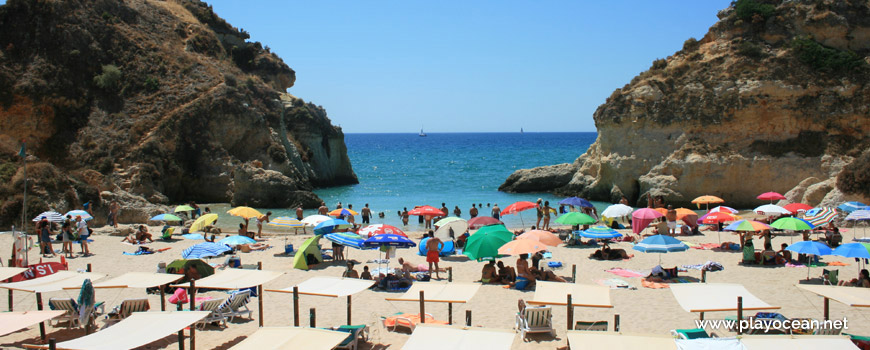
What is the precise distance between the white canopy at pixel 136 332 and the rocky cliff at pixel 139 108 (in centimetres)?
2575

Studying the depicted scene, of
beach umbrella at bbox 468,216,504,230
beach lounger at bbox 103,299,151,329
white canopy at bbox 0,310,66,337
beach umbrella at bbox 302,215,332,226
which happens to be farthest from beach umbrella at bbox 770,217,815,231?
white canopy at bbox 0,310,66,337

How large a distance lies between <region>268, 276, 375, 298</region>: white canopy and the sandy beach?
103cm

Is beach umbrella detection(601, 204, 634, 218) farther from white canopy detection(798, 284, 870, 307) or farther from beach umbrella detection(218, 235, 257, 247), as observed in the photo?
beach umbrella detection(218, 235, 257, 247)

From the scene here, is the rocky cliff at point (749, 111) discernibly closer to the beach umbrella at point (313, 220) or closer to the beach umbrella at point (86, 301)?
the beach umbrella at point (313, 220)

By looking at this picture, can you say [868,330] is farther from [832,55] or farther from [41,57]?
[41,57]

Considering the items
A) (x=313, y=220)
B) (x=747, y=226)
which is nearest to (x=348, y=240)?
(x=313, y=220)

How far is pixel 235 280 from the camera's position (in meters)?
12.3

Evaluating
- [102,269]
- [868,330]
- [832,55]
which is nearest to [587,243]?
[868,330]

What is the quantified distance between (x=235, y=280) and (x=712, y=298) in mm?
9105

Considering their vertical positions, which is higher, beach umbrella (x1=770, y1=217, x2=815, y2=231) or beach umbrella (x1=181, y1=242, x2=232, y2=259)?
beach umbrella (x1=770, y1=217, x2=815, y2=231)

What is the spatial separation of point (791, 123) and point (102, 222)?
37.2 m

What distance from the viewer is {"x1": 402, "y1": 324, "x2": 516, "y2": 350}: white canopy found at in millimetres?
8703

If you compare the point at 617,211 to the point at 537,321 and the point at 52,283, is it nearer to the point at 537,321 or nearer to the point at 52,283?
the point at 537,321

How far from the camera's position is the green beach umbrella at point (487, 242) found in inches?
632
